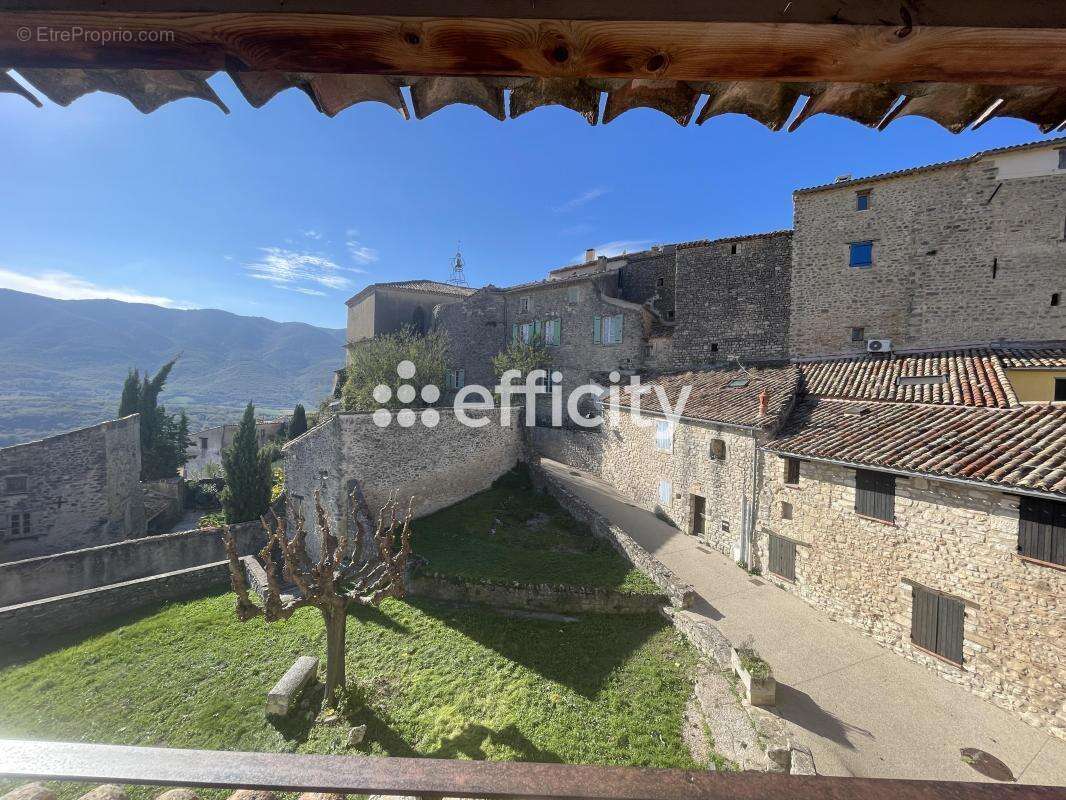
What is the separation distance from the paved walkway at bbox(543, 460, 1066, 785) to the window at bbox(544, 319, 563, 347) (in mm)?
16786

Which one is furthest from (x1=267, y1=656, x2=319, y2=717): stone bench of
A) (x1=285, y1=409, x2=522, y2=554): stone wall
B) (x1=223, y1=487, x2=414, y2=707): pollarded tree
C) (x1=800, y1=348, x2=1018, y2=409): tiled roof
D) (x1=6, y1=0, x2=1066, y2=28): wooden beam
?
(x1=800, y1=348, x2=1018, y2=409): tiled roof

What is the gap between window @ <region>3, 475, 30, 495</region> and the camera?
58.4 ft

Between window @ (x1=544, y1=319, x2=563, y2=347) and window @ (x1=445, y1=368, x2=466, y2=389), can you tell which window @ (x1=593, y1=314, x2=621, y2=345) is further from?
window @ (x1=445, y1=368, x2=466, y2=389)

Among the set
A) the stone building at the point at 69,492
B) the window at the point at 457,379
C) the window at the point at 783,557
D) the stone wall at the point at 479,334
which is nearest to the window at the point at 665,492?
the window at the point at 783,557

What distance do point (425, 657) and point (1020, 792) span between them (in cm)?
1085

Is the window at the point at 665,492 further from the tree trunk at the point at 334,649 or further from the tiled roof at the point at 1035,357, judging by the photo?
the tree trunk at the point at 334,649

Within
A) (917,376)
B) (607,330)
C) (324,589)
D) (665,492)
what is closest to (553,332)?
(607,330)

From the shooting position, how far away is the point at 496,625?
10508 millimetres

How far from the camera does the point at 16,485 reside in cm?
1798

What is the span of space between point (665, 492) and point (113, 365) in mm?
190377

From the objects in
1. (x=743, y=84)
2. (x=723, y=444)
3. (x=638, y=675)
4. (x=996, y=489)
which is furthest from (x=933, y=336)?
(x=743, y=84)

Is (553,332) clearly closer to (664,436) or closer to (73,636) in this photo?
(664,436)

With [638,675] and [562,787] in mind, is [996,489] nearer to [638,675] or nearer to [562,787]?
[638,675]

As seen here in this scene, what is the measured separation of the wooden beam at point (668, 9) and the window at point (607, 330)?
21.3 metres
